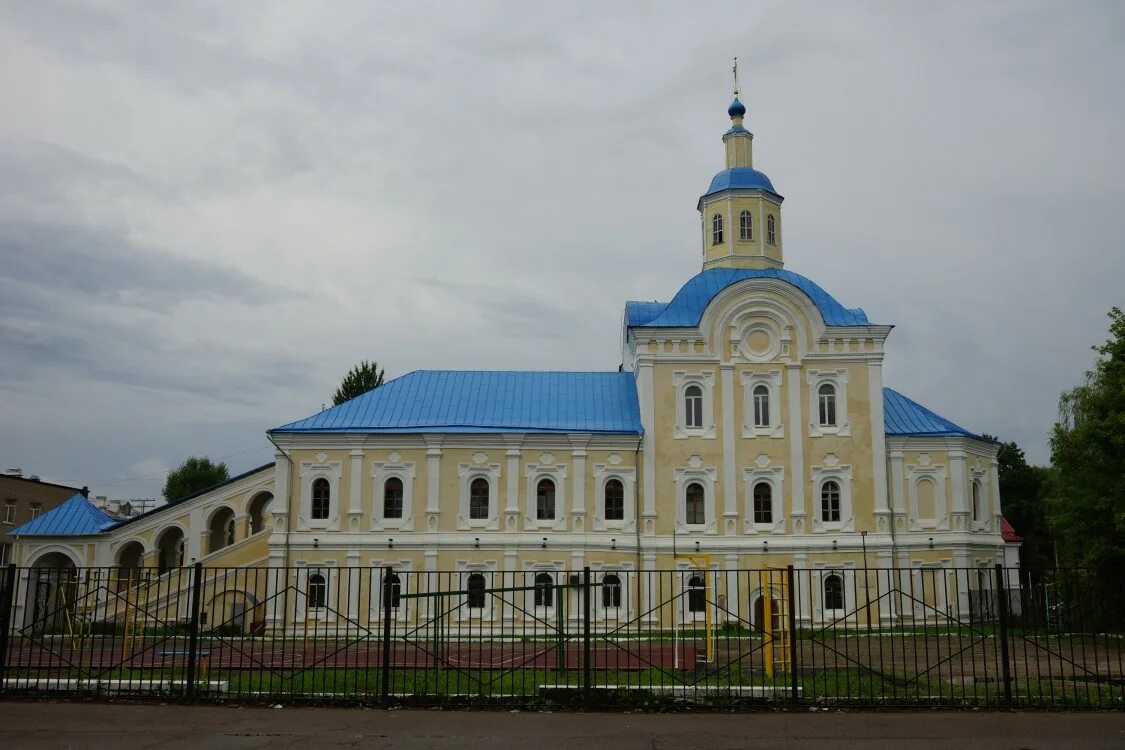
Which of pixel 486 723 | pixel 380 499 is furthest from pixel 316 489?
pixel 486 723

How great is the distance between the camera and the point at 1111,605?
86.6 ft

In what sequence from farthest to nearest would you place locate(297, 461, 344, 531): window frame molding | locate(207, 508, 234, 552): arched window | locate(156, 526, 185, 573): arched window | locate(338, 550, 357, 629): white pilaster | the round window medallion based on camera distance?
locate(207, 508, 234, 552): arched window
locate(156, 526, 185, 573): arched window
the round window medallion
locate(297, 461, 344, 531): window frame molding
locate(338, 550, 357, 629): white pilaster

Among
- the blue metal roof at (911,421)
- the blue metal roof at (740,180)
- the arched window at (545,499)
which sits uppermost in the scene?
the blue metal roof at (740,180)

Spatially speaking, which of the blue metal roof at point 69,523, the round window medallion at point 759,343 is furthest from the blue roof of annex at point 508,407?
the blue metal roof at point 69,523

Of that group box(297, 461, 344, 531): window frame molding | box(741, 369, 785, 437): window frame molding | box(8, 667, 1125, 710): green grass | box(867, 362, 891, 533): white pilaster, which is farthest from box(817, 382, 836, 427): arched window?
box(8, 667, 1125, 710): green grass

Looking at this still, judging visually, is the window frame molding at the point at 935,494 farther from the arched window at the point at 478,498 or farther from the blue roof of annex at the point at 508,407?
the arched window at the point at 478,498

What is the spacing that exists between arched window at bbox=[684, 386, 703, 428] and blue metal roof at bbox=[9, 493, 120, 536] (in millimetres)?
20631

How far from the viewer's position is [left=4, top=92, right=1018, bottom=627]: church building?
108 feet

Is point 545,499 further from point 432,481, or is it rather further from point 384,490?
point 384,490

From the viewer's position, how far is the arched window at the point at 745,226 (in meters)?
37.7

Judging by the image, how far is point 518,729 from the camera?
12.7 metres

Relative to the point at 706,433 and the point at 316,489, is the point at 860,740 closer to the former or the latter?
the point at 706,433

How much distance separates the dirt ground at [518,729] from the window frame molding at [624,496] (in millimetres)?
19347

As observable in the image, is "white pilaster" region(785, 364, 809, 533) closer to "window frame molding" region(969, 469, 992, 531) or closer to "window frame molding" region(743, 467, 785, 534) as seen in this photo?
"window frame molding" region(743, 467, 785, 534)
